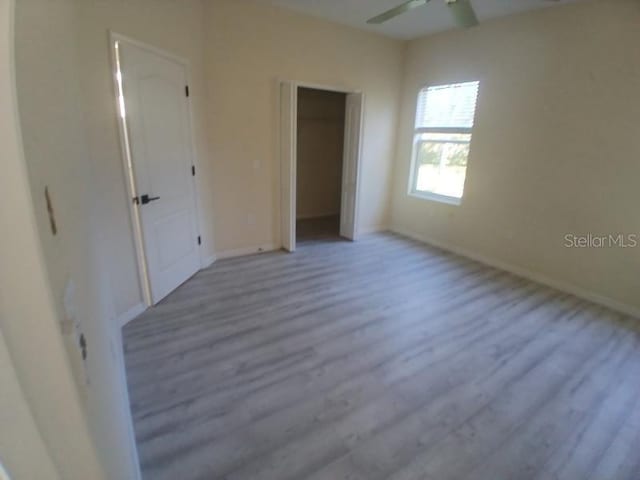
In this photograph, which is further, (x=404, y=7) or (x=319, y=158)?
(x=319, y=158)

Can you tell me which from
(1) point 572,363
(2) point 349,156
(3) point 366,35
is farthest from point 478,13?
(1) point 572,363

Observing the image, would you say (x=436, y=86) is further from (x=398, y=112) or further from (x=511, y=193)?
(x=511, y=193)

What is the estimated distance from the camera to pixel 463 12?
8.66 feet

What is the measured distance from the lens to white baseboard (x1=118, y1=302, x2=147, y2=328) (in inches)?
101

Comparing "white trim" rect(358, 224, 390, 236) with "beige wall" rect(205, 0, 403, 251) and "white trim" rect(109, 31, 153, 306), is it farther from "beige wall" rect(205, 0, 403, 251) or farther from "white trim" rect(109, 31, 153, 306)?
"white trim" rect(109, 31, 153, 306)

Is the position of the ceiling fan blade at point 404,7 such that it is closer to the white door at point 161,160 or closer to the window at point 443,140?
the window at point 443,140

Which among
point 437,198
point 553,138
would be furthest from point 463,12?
point 437,198

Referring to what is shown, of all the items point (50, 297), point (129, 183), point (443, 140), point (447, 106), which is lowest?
point (129, 183)

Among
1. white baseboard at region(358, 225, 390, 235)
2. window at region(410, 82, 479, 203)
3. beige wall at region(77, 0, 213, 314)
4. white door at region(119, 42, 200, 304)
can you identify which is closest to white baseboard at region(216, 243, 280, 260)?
white door at region(119, 42, 200, 304)

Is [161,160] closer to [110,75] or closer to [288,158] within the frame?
[110,75]

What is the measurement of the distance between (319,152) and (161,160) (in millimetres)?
3784

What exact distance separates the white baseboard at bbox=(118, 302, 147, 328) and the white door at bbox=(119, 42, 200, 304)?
14 centimetres

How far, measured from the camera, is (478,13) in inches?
139

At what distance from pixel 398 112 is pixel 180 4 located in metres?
3.27
